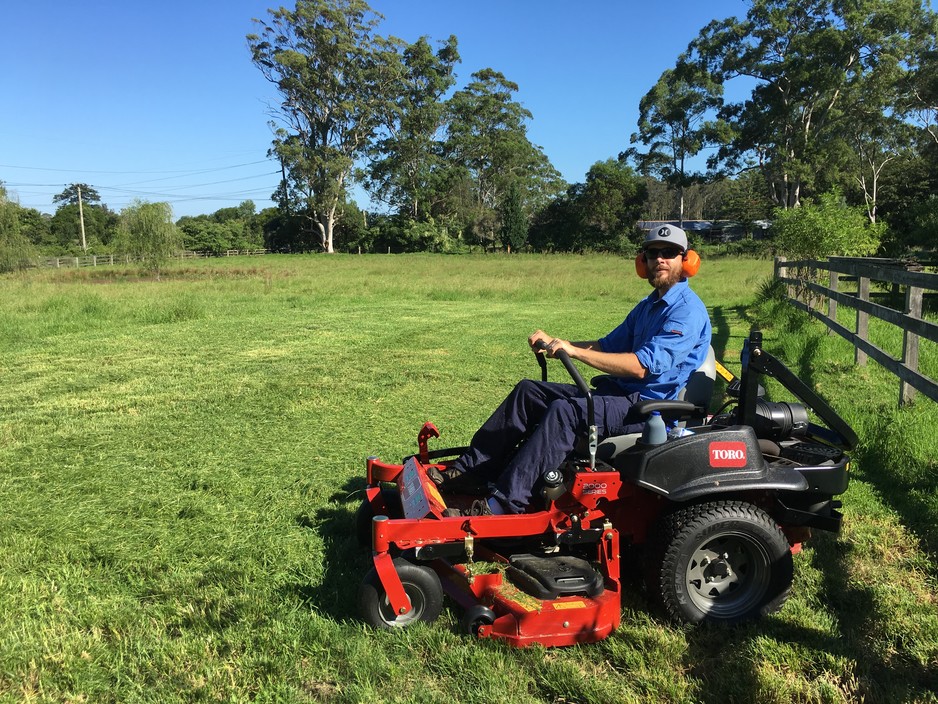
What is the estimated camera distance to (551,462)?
3.36 metres

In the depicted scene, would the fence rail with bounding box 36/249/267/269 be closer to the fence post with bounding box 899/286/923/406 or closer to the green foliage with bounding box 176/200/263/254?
the green foliage with bounding box 176/200/263/254

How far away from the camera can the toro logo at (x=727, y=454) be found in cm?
311

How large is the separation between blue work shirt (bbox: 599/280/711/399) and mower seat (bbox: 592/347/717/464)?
0.11 feet

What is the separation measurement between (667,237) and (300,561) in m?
2.68

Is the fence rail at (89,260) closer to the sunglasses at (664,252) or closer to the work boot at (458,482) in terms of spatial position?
the work boot at (458,482)

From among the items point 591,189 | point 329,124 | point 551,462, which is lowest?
point 551,462

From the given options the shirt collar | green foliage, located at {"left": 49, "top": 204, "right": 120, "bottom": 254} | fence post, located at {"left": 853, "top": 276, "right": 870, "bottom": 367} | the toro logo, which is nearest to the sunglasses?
the shirt collar

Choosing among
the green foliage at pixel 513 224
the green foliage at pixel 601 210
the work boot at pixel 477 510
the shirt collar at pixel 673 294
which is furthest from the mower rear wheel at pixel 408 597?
the green foliage at pixel 513 224

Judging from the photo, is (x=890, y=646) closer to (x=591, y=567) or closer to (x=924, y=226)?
(x=591, y=567)

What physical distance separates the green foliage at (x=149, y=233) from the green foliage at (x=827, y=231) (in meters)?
32.5

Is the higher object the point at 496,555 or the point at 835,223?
the point at 835,223

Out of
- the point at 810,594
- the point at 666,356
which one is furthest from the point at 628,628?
the point at 666,356

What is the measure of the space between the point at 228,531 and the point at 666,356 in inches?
110

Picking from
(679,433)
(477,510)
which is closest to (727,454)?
(679,433)
